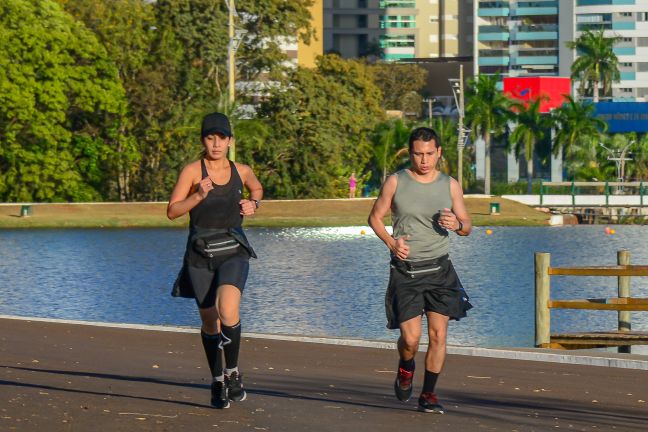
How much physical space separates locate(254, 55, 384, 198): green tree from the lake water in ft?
23.8

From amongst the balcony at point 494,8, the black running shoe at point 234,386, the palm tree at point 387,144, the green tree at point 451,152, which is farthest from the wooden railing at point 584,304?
the balcony at point 494,8

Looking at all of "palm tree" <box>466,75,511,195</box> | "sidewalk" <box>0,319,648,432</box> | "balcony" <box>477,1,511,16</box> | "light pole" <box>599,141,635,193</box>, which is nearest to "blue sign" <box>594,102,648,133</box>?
"light pole" <box>599,141,635,193</box>

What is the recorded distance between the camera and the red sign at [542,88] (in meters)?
142

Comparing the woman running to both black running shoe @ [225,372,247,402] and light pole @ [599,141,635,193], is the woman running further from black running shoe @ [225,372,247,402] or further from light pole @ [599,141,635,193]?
light pole @ [599,141,635,193]

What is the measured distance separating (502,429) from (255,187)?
247 cm

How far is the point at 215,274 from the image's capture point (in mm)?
11406

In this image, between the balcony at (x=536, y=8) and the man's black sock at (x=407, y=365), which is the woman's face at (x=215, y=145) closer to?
the man's black sock at (x=407, y=365)

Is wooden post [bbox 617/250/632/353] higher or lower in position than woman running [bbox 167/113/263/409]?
lower

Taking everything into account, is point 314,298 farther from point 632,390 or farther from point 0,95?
point 0,95

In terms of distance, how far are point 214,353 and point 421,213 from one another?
1796mm

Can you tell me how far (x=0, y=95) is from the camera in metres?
76.4

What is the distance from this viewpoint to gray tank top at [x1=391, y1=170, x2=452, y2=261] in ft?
36.4

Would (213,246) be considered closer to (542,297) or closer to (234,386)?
(234,386)

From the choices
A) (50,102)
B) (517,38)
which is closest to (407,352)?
(50,102)
